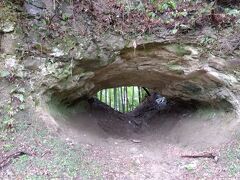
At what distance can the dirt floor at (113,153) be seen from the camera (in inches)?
179

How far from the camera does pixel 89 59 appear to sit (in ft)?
18.5

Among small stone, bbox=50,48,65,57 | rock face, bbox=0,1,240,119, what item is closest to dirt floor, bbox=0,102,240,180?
rock face, bbox=0,1,240,119

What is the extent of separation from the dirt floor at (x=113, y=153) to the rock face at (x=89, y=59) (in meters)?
0.63

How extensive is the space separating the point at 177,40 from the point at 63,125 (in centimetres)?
Answer: 277

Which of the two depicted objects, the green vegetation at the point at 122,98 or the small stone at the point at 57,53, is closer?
the small stone at the point at 57,53

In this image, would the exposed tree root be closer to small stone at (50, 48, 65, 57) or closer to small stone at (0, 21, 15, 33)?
small stone at (50, 48, 65, 57)

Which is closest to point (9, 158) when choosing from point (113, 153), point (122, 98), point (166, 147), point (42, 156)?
point (42, 156)

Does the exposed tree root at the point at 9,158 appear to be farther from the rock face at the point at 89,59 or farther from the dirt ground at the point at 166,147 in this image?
the rock face at the point at 89,59

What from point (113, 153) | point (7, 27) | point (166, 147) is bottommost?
point (166, 147)

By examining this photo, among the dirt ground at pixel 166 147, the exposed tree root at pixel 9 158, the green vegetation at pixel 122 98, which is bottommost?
the green vegetation at pixel 122 98

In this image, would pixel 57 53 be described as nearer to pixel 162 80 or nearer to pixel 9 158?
pixel 9 158

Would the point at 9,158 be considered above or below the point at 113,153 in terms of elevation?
above

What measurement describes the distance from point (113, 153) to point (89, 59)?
1.86 metres

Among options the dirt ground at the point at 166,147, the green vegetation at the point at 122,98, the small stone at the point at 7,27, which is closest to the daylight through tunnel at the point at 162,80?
the dirt ground at the point at 166,147
